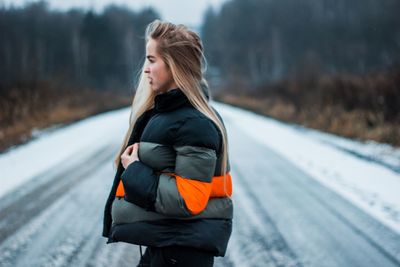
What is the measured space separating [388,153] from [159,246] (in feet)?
27.8

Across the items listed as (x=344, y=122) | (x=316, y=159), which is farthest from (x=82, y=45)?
(x=316, y=159)

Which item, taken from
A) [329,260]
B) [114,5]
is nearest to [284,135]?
[329,260]

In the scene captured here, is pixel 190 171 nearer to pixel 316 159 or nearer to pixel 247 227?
pixel 247 227

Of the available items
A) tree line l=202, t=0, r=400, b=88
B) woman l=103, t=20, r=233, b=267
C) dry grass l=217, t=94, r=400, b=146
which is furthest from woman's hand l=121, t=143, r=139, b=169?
tree line l=202, t=0, r=400, b=88

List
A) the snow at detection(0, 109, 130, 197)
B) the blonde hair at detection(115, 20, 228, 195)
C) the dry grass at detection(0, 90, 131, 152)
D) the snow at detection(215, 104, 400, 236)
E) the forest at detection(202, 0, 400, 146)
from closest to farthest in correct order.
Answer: the blonde hair at detection(115, 20, 228, 195), the snow at detection(215, 104, 400, 236), the snow at detection(0, 109, 130, 197), the dry grass at detection(0, 90, 131, 152), the forest at detection(202, 0, 400, 146)

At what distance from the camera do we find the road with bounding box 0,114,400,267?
4.09 meters

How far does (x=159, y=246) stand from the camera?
1926 mm

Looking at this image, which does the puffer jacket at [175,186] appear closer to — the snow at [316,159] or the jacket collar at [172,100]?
the jacket collar at [172,100]

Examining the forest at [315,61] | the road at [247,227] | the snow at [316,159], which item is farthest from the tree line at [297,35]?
the road at [247,227]

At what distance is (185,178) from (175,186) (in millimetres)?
49

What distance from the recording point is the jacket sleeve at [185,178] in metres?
1.79

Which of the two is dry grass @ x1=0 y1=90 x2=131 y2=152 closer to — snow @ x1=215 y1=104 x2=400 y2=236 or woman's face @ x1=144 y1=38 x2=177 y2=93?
snow @ x1=215 y1=104 x2=400 y2=236

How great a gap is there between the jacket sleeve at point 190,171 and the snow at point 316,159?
3.65 metres

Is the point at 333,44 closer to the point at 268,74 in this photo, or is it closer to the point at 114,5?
the point at 268,74
